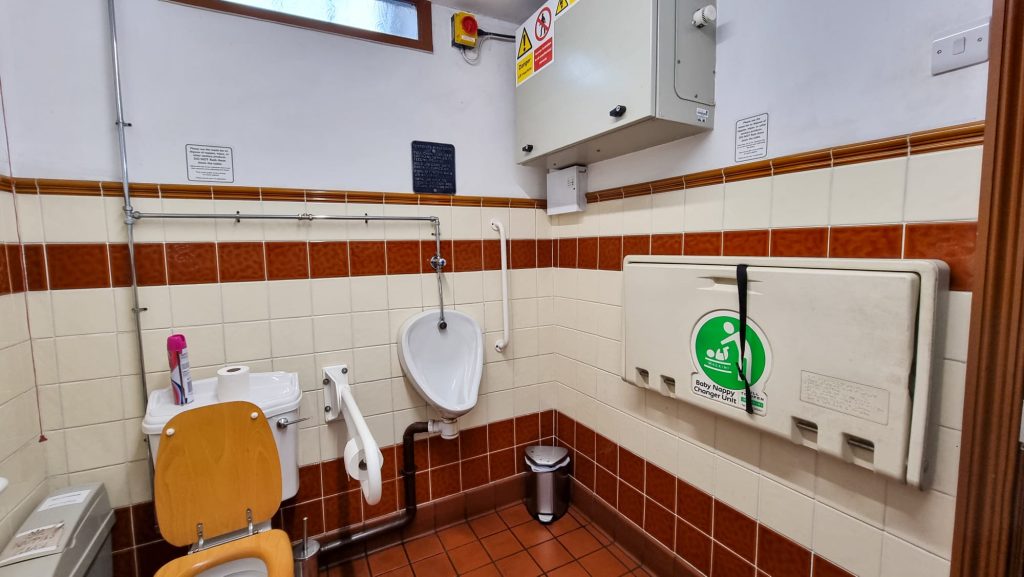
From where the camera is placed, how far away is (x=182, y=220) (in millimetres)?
1452

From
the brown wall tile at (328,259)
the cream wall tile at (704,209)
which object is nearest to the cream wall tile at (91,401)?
the brown wall tile at (328,259)

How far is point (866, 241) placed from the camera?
101 cm

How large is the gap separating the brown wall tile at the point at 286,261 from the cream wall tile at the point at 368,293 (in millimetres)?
191

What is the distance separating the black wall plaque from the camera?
180 centimetres

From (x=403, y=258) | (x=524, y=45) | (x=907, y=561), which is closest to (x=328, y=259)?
(x=403, y=258)

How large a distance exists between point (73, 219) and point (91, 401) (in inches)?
23.2

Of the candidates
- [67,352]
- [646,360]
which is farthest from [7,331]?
[646,360]

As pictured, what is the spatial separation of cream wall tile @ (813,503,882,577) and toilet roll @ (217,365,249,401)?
1.73 meters

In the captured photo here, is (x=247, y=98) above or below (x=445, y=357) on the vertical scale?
above

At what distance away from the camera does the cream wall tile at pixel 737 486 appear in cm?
129

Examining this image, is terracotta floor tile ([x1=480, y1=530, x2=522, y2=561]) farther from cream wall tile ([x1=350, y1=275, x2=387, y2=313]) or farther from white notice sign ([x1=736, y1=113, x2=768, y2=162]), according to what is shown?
white notice sign ([x1=736, y1=113, x2=768, y2=162])

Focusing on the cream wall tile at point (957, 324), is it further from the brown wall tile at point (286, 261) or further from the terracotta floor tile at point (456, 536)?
the brown wall tile at point (286, 261)

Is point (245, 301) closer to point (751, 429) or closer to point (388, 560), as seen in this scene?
point (388, 560)

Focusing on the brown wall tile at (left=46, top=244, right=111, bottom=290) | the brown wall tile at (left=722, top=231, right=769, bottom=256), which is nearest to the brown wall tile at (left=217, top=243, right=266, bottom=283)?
the brown wall tile at (left=46, top=244, right=111, bottom=290)
